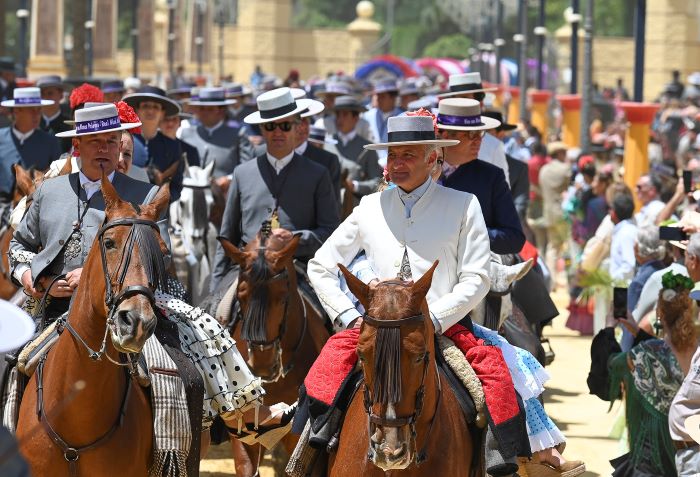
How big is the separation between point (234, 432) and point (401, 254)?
2131 mm

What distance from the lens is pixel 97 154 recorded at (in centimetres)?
842

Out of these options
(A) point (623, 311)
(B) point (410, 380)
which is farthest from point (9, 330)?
(A) point (623, 311)

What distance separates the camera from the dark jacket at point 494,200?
9078 millimetres

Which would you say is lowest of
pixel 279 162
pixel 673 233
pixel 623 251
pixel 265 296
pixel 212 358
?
pixel 623 251

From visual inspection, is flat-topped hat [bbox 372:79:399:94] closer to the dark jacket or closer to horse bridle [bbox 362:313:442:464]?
the dark jacket

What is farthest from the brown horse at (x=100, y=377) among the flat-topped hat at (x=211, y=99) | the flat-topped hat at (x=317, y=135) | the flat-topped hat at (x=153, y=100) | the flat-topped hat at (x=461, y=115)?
the flat-topped hat at (x=211, y=99)

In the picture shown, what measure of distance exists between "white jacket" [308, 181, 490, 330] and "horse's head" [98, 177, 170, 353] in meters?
0.96

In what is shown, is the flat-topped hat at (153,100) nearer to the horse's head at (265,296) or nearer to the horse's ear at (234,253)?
the horse's ear at (234,253)

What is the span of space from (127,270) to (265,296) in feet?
11.4

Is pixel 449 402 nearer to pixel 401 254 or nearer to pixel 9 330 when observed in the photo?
pixel 401 254

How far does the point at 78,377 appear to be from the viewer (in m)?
7.12

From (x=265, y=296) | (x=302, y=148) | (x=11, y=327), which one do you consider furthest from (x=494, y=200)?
(x=11, y=327)

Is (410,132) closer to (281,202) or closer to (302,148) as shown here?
(281,202)

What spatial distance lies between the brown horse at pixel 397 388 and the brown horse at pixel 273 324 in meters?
3.17
